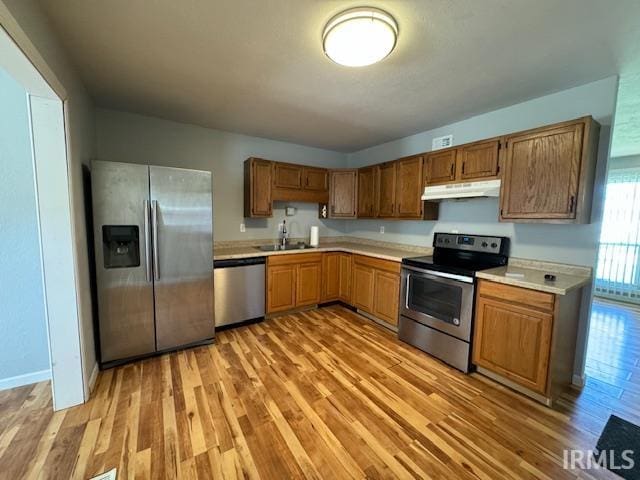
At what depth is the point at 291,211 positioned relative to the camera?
4148mm

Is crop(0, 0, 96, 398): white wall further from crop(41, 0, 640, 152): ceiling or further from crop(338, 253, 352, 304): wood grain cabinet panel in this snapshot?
crop(338, 253, 352, 304): wood grain cabinet panel

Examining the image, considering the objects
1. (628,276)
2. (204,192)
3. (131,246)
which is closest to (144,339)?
(131,246)

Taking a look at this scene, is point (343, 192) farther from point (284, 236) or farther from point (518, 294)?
point (518, 294)

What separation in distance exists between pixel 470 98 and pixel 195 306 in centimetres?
340

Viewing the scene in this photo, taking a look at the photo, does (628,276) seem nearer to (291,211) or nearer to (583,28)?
(583,28)

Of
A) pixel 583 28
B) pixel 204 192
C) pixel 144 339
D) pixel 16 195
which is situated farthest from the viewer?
pixel 204 192

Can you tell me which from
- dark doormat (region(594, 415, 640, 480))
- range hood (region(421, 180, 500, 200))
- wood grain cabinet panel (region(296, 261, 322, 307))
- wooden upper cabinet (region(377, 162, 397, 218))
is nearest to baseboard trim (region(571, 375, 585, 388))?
dark doormat (region(594, 415, 640, 480))

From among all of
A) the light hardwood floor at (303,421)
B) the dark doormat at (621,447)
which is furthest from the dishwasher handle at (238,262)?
the dark doormat at (621,447)

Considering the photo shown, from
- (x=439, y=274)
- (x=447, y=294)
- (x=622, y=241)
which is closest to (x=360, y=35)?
(x=439, y=274)

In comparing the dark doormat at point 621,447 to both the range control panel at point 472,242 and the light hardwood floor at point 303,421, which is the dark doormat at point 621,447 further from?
the range control panel at point 472,242

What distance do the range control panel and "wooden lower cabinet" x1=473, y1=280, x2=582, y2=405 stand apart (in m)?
0.67

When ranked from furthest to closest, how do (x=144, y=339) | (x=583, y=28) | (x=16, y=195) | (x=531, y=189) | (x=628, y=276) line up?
(x=628, y=276)
(x=144, y=339)
(x=531, y=189)
(x=16, y=195)
(x=583, y=28)

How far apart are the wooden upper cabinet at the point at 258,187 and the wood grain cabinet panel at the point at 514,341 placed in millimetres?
2759

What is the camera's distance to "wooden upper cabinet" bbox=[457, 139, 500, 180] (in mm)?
2512
